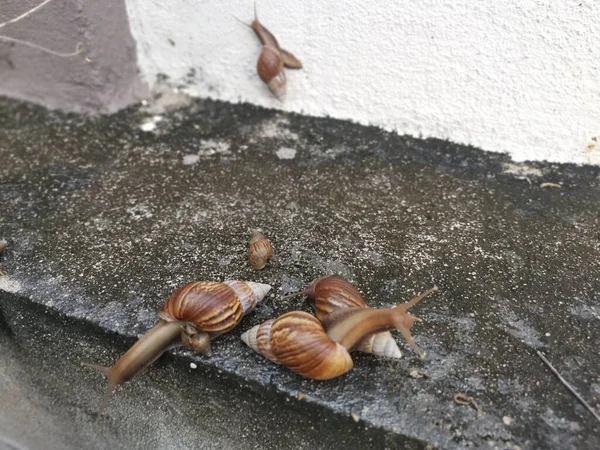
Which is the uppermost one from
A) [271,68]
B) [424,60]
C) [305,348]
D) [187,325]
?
[424,60]

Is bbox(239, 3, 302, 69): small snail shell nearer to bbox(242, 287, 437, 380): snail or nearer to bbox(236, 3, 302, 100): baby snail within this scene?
bbox(236, 3, 302, 100): baby snail

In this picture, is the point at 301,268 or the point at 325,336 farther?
the point at 301,268

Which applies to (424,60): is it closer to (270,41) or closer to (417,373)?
(270,41)

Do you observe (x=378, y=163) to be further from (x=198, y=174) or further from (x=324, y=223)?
(x=198, y=174)

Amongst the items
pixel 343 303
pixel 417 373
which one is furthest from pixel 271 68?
pixel 417 373

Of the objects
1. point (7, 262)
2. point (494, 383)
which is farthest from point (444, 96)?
point (7, 262)

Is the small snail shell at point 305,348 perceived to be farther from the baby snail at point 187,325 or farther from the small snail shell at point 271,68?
the small snail shell at point 271,68
